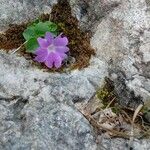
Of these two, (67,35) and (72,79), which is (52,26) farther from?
(72,79)

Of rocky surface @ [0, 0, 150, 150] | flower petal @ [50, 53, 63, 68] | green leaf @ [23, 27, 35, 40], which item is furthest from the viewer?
green leaf @ [23, 27, 35, 40]

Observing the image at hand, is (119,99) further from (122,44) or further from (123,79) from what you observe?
(122,44)

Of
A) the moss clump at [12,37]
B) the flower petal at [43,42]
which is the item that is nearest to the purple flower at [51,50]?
the flower petal at [43,42]

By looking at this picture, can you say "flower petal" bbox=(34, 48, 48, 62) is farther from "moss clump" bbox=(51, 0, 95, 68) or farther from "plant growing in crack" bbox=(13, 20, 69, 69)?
"moss clump" bbox=(51, 0, 95, 68)

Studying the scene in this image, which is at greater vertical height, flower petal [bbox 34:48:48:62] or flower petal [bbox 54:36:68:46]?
flower petal [bbox 54:36:68:46]

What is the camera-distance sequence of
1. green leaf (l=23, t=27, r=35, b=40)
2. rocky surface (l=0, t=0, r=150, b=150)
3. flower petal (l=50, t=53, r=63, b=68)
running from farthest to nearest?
green leaf (l=23, t=27, r=35, b=40), flower petal (l=50, t=53, r=63, b=68), rocky surface (l=0, t=0, r=150, b=150)

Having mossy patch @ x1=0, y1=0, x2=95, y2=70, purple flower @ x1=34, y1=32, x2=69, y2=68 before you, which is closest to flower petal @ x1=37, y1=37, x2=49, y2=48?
purple flower @ x1=34, y1=32, x2=69, y2=68

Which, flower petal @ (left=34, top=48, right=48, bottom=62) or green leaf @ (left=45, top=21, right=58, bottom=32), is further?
green leaf @ (left=45, top=21, right=58, bottom=32)
